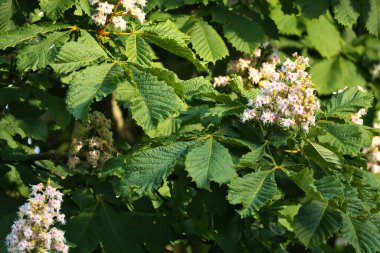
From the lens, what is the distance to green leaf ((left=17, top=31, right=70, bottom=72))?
347cm

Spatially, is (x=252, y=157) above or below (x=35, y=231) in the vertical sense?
above

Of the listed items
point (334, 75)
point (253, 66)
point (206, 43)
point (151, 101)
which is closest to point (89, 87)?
point (151, 101)

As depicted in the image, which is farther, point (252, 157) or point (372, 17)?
point (372, 17)

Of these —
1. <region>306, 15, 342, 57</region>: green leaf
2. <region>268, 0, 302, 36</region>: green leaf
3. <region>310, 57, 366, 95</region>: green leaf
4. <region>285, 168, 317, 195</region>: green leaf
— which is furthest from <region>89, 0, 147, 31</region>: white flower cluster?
<region>310, 57, 366, 95</region>: green leaf

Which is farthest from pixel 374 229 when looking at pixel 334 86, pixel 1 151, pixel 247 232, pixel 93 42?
pixel 334 86

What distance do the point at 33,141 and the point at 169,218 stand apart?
1383 mm

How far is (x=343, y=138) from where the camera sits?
356 cm

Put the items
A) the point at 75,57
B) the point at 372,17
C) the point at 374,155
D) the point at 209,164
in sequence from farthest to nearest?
1. the point at 374,155
2. the point at 372,17
3. the point at 75,57
4. the point at 209,164

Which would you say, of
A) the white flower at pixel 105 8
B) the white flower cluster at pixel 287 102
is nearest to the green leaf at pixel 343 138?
the white flower cluster at pixel 287 102

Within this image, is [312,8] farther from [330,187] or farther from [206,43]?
[330,187]

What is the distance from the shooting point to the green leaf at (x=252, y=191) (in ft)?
10.3

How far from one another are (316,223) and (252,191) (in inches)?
16.0

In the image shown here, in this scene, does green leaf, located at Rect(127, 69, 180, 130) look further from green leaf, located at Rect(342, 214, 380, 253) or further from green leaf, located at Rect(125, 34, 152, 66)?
green leaf, located at Rect(342, 214, 380, 253)

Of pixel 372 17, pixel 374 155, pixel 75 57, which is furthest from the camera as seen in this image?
pixel 374 155
